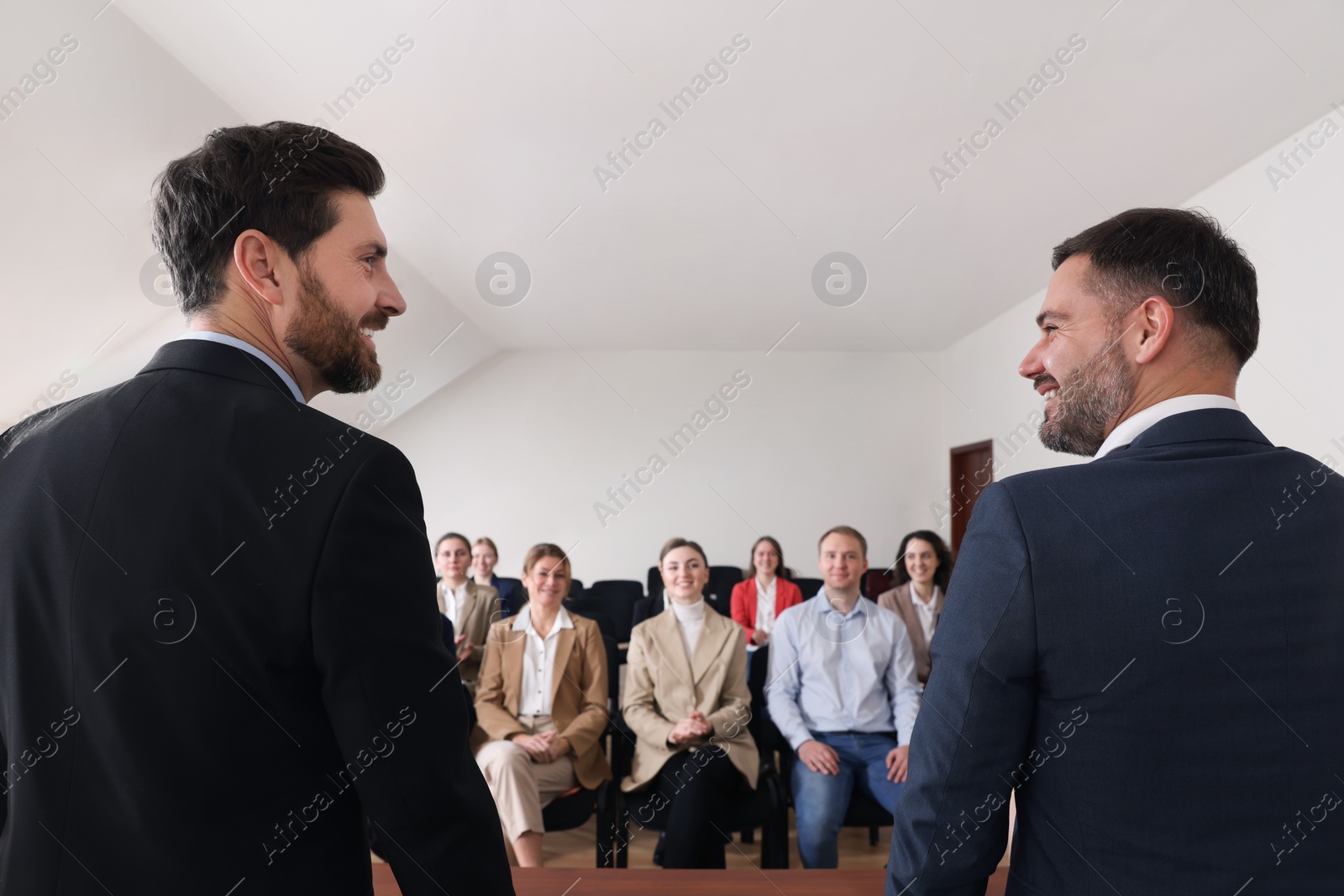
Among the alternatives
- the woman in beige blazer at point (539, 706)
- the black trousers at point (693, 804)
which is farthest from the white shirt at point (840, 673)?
the woman in beige blazer at point (539, 706)

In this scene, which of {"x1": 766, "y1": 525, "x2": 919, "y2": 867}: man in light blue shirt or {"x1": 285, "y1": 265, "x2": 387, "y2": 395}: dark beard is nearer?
{"x1": 285, "y1": 265, "x2": 387, "y2": 395}: dark beard

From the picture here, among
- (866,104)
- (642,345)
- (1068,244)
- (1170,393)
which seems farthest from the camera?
(642,345)

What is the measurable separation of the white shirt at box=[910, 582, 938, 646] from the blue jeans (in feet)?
4.08

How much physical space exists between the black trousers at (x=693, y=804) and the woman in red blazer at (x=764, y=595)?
2.65 metres

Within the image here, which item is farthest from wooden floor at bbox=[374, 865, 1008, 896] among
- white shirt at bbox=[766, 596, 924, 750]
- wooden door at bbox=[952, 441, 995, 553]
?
wooden door at bbox=[952, 441, 995, 553]

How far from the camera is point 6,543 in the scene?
2.43 ft

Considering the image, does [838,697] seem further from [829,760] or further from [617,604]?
[617,604]

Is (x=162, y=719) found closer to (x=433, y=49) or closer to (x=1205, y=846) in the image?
(x=1205, y=846)

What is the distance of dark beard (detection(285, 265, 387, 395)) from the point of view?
873mm

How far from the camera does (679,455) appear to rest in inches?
347

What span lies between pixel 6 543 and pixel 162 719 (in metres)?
0.23

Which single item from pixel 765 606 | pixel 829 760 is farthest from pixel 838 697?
pixel 765 606

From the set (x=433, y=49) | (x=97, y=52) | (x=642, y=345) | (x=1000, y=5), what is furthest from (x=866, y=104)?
(x=642, y=345)

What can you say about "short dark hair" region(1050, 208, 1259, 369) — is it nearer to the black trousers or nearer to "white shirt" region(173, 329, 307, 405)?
"white shirt" region(173, 329, 307, 405)
